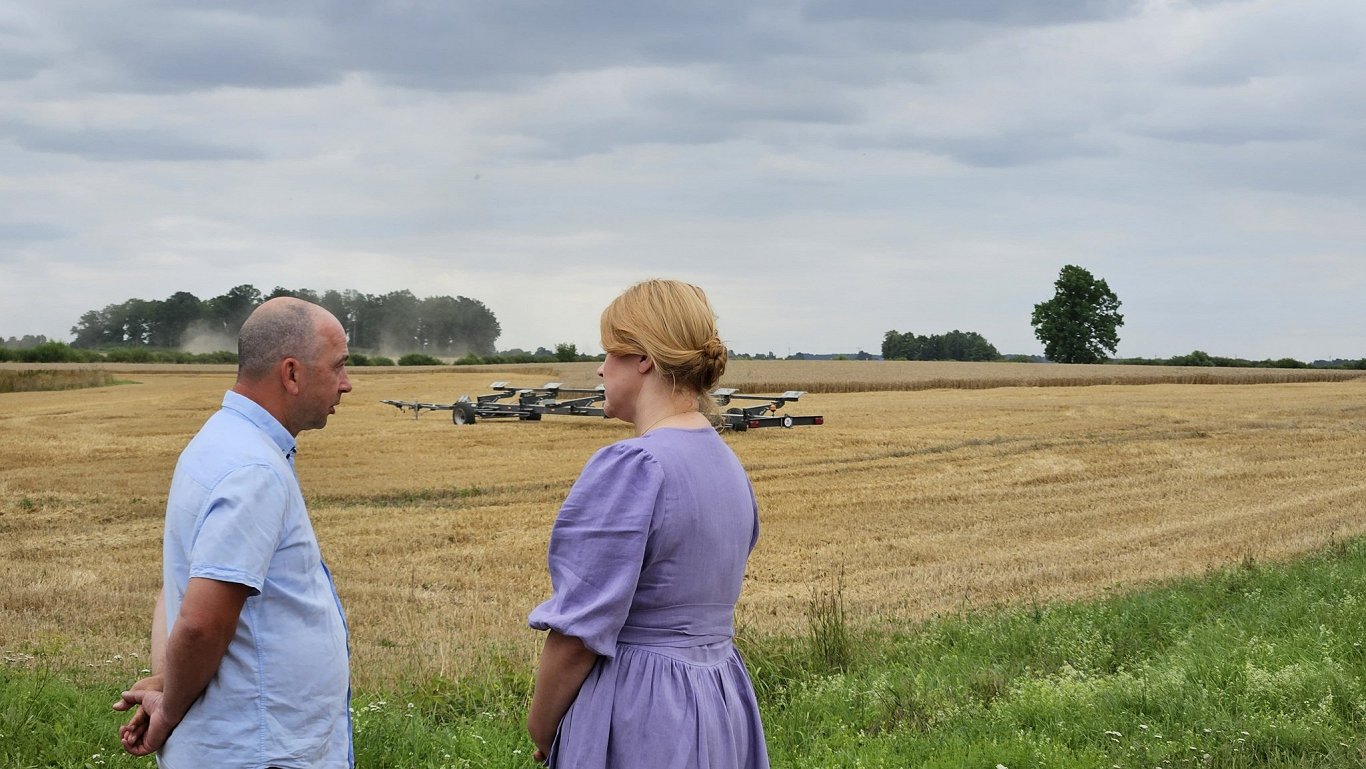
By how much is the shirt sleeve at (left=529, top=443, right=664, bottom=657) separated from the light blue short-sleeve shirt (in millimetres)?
764

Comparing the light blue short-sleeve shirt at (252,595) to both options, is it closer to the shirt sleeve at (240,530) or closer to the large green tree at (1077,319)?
the shirt sleeve at (240,530)

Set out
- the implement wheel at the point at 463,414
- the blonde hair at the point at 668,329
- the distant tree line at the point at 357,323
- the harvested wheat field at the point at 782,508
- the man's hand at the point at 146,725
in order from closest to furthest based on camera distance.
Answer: the blonde hair at the point at 668,329
the man's hand at the point at 146,725
the harvested wheat field at the point at 782,508
the implement wheel at the point at 463,414
the distant tree line at the point at 357,323

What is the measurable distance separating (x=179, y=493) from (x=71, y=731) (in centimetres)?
309

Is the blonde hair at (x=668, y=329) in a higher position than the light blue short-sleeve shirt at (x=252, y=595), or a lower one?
higher

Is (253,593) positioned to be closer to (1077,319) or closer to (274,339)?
(274,339)

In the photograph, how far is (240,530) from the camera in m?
2.83

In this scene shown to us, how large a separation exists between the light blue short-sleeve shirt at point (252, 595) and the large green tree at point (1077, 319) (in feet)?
296

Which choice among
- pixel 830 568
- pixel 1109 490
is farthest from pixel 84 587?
pixel 1109 490

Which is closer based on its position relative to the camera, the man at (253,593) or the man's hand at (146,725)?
the man at (253,593)

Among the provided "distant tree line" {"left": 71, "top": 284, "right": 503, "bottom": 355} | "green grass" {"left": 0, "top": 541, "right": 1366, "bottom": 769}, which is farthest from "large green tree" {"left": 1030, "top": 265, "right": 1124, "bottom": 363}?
"green grass" {"left": 0, "top": 541, "right": 1366, "bottom": 769}

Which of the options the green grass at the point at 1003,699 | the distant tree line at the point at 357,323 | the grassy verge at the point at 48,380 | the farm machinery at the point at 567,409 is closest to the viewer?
the green grass at the point at 1003,699

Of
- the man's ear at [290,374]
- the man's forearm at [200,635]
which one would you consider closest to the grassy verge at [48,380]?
the man's ear at [290,374]

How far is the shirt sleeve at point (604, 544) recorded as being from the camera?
255cm

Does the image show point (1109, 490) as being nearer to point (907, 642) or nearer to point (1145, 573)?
point (1145, 573)
